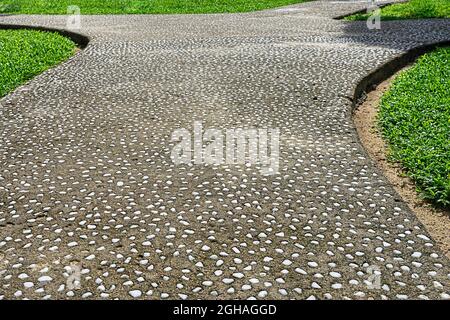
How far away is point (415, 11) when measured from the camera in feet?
54.9

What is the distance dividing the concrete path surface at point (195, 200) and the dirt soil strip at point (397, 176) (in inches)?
8.5

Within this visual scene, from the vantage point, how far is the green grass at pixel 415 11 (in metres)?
16.0

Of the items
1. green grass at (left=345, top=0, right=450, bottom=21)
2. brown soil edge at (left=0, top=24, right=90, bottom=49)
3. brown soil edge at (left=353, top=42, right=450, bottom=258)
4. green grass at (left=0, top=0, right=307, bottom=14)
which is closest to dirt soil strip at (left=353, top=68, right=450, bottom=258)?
brown soil edge at (left=353, top=42, right=450, bottom=258)

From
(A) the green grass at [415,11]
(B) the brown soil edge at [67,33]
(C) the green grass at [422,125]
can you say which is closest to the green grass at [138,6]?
(B) the brown soil edge at [67,33]

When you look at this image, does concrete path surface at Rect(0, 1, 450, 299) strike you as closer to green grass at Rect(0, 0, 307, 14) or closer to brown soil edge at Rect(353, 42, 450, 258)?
brown soil edge at Rect(353, 42, 450, 258)

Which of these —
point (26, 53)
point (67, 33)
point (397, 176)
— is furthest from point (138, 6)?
point (397, 176)

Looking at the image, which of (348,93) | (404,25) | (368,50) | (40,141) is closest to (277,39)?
(368,50)

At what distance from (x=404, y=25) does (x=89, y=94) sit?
938cm

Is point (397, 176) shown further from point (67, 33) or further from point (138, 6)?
point (138, 6)

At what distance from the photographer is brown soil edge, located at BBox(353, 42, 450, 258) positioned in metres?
4.54

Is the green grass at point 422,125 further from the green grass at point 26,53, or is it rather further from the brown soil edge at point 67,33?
the brown soil edge at point 67,33

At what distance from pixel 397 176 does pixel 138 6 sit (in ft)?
52.3

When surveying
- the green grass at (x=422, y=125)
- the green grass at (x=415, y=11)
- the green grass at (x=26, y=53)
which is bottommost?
the green grass at (x=26, y=53)

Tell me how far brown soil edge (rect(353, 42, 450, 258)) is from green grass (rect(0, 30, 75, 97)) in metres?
5.36
